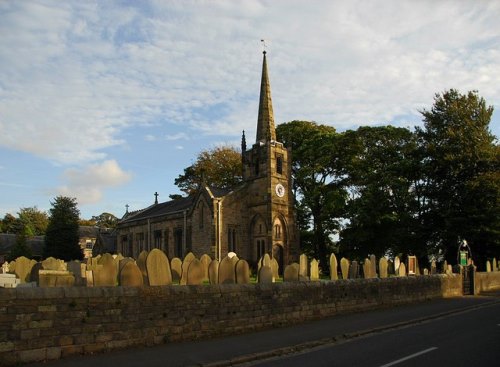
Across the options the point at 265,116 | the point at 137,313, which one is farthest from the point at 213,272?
the point at 265,116

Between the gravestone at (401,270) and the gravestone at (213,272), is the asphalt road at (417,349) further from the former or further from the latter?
the gravestone at (401,270)

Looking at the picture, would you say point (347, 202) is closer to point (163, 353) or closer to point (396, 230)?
point (396, 230)

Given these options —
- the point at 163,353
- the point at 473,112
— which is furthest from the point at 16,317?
the point at 473,112

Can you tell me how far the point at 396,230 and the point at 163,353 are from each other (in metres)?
33.6

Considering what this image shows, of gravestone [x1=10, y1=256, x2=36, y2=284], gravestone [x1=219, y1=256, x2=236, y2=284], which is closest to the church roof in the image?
gravestone [x1=10, y1=256, x2=36, y2=284]

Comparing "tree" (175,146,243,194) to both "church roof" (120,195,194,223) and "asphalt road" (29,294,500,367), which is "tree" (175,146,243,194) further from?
"asphalt road" (29,294,500,367)

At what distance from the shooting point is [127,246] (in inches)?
2154

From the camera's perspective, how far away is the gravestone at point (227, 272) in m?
11.7

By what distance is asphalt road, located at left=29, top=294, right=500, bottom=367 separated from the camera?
8.47 meters

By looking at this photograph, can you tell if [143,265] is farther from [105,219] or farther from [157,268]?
[105,219]

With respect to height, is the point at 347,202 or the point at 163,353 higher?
the point at 347,202

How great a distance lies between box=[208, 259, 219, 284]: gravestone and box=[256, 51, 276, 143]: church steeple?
3113 centimetres

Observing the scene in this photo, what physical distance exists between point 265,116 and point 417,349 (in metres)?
34.5

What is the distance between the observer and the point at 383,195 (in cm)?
4044
